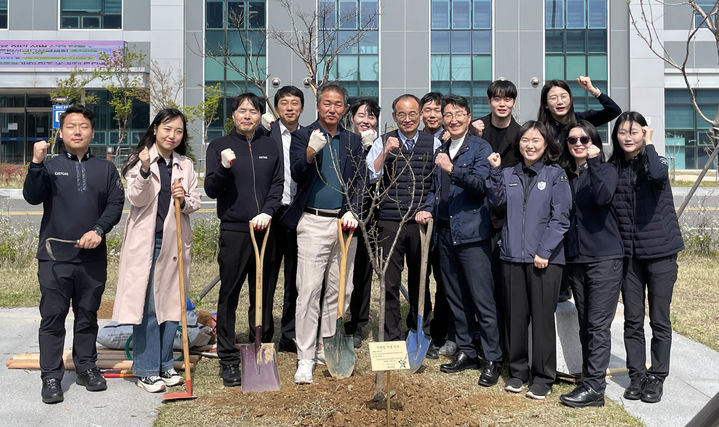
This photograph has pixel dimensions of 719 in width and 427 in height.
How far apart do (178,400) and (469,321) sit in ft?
7.84

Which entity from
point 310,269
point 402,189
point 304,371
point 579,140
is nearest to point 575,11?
point 402,189

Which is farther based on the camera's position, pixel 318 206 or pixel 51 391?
pixel 318 206

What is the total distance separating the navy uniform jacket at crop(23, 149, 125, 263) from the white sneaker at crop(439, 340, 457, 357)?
2964 millimetres

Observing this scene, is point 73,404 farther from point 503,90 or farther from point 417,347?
point 503,90

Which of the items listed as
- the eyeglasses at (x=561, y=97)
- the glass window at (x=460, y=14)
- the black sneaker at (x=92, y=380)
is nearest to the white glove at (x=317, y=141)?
the eyeglasses at (x=561, y=97)

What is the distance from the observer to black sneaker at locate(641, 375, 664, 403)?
4.88 metres

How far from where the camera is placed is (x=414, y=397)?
4719 mm

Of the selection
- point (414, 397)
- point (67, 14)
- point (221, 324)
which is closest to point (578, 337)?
point (414, 397)

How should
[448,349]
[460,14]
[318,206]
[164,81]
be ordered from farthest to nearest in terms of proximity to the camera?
[460,14] < [164,81] < [448,349] < [318,206]

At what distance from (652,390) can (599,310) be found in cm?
69

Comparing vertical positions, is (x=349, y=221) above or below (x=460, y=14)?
below

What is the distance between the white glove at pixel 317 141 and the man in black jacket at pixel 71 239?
152 centimetres

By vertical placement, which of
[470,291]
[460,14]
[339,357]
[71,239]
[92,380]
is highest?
[460,14]

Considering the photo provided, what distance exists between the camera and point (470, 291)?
5.49 meters
